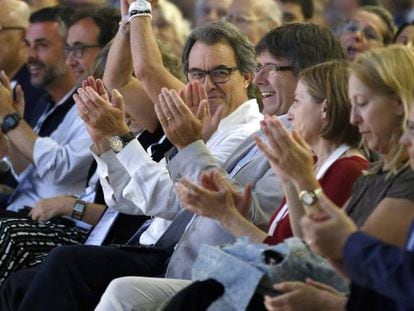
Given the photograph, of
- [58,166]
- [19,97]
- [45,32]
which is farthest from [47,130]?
[45,32]

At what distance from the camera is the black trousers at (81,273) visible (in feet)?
14.7

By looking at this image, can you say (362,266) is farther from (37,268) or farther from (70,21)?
(70,21)

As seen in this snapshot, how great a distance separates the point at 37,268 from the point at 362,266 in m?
2.14

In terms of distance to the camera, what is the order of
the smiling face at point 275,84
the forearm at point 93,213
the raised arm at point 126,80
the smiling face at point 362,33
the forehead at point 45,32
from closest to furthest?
the smiling face at point 275,84, the raised arm at point 126,80, the forearm at point 93,213, the smiling face at point 362,33, the forehead at point 45,32

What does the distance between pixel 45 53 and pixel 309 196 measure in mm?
4262

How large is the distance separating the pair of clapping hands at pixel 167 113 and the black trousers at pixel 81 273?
479mm

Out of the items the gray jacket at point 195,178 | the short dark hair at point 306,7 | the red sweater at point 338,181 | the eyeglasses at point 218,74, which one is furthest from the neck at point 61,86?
the red sweater at point 338,181

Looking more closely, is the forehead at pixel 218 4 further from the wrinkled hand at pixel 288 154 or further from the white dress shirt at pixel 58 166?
the wrinkled hand at pixel 288 154

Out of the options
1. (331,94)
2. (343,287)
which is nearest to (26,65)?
(331,94)

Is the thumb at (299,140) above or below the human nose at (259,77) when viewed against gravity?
above

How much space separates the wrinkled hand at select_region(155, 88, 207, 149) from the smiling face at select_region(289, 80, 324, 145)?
38 centimetres

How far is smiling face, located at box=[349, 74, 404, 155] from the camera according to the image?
3568mm

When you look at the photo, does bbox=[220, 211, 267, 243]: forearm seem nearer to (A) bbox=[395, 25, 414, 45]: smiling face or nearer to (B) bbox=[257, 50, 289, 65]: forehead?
(B) bbox=[257, 50, 289, 65]: forehead

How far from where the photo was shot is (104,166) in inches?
195
